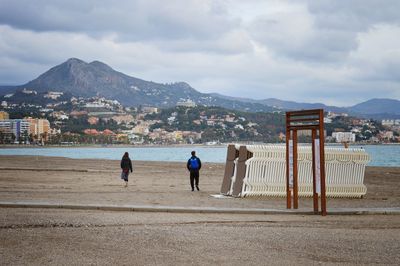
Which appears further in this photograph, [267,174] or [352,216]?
[267,174]

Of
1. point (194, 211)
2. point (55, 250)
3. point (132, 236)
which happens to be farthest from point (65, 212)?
point (55, 250)

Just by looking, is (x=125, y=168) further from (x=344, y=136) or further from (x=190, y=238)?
(x=344, y=136)

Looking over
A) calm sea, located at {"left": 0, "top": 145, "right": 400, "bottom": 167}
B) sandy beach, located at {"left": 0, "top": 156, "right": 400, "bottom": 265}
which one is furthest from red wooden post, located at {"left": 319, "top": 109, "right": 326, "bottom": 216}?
calm sea, located at {"left": 0, "top": 145, "right": 400, "bottom": 167}

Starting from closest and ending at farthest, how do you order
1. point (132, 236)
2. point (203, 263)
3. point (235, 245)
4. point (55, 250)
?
point (203, 263) → point (55, 250) → point (235, 245) → point (132, 236)

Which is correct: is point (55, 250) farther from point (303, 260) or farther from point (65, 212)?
point (65, 212)

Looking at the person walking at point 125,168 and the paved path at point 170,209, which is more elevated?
the person walking at point 125,168

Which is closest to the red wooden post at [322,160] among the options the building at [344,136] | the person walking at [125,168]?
the person walking at [125,168]

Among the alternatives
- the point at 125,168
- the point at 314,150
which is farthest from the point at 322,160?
the point at 125,168

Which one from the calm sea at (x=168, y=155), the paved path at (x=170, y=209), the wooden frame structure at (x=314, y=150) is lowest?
the calm sea at (x=168, y=155)

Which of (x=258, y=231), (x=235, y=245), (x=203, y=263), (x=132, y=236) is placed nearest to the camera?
(x=203, y=263)

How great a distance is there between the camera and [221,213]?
1505cm

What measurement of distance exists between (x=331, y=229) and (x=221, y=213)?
3.62m

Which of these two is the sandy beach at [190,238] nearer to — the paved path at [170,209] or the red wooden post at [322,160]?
the red wooden post at [322,160]

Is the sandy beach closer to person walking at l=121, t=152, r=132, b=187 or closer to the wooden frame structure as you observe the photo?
the wooden frame structure
